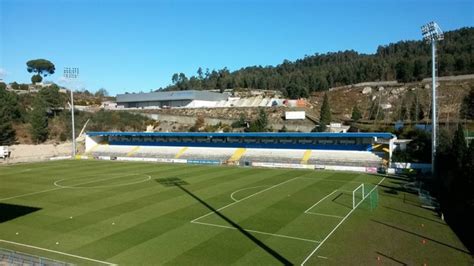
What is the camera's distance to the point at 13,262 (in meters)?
15.3

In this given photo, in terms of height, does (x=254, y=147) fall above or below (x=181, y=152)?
above

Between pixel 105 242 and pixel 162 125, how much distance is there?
233ft

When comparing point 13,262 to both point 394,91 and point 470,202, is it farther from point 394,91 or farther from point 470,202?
point 394,91

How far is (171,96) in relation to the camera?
111625mm

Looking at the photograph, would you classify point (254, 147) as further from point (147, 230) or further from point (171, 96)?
point (171, 96)

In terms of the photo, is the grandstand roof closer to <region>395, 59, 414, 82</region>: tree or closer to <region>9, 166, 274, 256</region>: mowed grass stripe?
<region>395, 59, 414, 82</region>: tree

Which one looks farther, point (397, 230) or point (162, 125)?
point (162, 125)

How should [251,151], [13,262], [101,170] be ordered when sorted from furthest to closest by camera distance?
[251,151] → [101,170] → [13,262]

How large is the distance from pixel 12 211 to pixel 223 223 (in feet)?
49.3

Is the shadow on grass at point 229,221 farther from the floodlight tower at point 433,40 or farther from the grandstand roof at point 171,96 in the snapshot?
the grandstand roof at point 171,96

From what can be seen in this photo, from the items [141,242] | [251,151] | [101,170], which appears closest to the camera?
[141,242]

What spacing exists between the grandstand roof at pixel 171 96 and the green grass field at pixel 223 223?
7120 centimetres

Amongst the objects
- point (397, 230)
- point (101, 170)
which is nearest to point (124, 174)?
point (101, 170)

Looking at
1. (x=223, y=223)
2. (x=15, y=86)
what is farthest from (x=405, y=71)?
(x=15, y=86)
